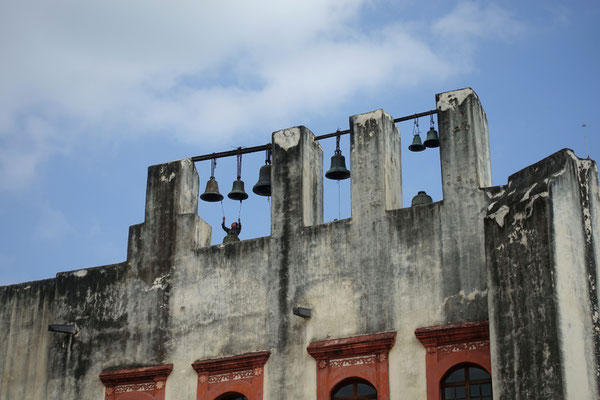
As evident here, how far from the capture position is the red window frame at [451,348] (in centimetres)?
1934

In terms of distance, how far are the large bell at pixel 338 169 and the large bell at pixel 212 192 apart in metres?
2.58

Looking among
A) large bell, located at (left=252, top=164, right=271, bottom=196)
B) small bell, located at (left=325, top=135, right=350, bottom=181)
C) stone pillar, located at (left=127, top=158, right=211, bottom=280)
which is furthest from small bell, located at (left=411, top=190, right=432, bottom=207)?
stone pillar, located at (left=127, top=158, right=211, bottom=280)

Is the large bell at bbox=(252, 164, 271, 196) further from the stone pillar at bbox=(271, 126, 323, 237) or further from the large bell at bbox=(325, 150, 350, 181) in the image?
the large bell at bbox=(325, 150, 350, 181)

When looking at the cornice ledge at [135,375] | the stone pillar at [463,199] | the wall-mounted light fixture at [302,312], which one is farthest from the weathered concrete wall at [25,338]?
the stone pillar at [463,199]

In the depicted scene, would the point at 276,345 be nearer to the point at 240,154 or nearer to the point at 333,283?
the point at 333,283

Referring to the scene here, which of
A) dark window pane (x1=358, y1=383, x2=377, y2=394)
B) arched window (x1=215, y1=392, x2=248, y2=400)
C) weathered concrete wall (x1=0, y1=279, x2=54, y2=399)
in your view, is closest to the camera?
dark window pane (x1=358, y1=383, x2=377, y2=394)

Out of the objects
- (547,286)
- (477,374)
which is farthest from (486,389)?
(547,286)

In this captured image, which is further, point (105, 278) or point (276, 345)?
point (105, 278)

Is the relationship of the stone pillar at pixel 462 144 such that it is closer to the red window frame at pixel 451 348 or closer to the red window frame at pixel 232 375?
the red window frame at pixel 451 348

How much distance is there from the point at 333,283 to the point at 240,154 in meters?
4.25

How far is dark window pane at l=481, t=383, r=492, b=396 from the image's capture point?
19203 millimetres

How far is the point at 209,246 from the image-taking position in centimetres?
2286

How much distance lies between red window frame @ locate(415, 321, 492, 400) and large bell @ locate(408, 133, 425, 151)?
4182 mm

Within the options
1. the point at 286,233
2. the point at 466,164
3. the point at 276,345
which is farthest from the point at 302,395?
the point at 466,164
